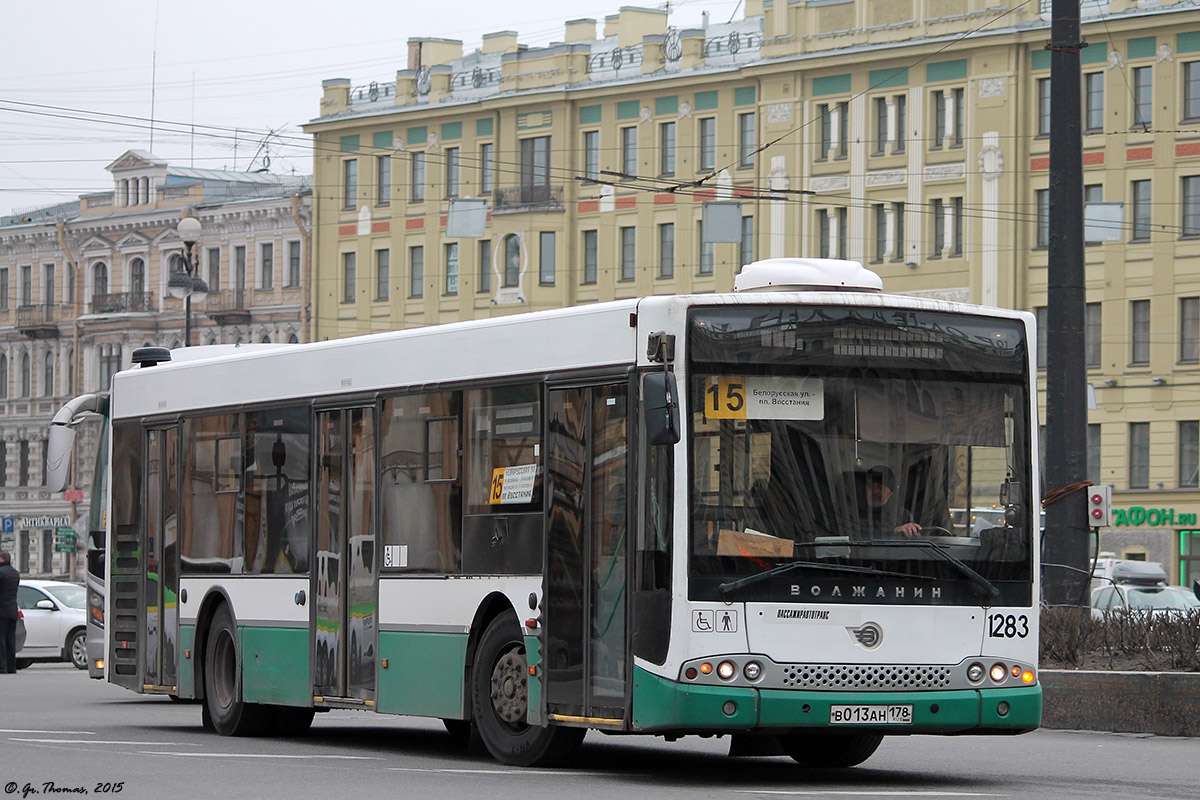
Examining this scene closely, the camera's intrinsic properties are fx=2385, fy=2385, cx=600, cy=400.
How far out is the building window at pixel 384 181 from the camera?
3019 inches

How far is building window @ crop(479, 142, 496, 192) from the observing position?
73.9 m

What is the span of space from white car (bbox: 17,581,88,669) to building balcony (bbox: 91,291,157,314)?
4934 centimetres

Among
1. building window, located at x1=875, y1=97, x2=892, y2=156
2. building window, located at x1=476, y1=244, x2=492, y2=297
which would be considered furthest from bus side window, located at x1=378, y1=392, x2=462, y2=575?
building window, located at x1=476, y1=244, x2=492, y2=297

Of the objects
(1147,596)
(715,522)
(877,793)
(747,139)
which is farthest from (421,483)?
(747,139)

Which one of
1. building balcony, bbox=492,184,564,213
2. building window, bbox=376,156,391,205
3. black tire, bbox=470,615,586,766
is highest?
building window, bbox=376,156,391,205

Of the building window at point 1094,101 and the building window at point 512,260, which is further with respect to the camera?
the building window at point 512,260

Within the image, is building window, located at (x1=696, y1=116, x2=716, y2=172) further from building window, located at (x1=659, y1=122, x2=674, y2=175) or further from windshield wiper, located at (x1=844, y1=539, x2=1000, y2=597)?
windshield wiper, located at (x1=844, y1=539, x2=1000, y2=597)

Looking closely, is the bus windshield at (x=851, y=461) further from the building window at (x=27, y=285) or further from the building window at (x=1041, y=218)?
the building window at (x=27, y=285)

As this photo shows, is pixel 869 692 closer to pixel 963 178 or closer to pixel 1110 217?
pixel 1110 217

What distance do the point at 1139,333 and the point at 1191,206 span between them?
3520 millimetres

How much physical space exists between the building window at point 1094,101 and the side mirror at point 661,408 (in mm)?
51245

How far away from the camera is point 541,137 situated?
72.9 metres

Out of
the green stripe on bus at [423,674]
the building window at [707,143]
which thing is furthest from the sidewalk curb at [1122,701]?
the building window at [707,143]

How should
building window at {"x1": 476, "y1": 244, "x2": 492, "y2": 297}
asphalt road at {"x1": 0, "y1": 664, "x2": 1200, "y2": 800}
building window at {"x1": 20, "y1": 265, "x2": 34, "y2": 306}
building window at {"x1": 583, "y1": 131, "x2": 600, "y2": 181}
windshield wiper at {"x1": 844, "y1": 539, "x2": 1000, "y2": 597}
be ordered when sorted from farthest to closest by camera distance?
building window at {"x1": 20, "y1": 265, "x2": 34, "y2": 306} → building window at {"x1": 476, "y1": 244, "x2": 492, "y2": 297} → building window at {"x1": 583, "y1": 131, "x2": 600, "y2": 181} → windshield wiper at {"x1": 844, "y1": 539, "x2": 1000, "y2": 597} → asphalt road at {"x1": 0, "y1": 664, "x2": 1200, "y2": 800}
